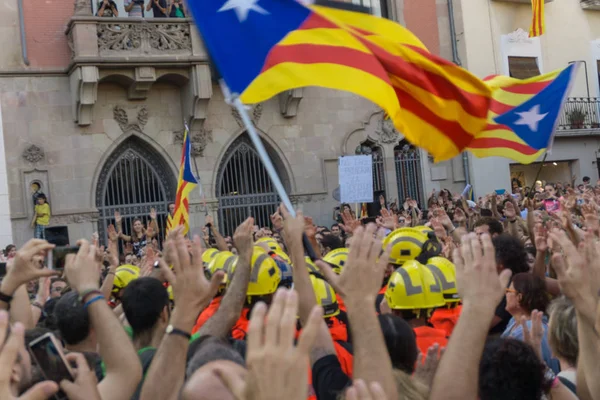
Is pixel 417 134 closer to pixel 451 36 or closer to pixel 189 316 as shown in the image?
pixel 189 316

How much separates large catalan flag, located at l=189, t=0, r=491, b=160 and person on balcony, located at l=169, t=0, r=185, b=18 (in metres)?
12.9

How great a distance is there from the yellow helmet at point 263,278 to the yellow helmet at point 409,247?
3.98 ft

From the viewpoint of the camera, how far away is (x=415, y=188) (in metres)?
20.6

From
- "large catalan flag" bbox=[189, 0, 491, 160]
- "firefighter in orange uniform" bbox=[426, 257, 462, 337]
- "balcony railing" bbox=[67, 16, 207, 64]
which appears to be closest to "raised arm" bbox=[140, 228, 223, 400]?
"large catalan flag" bbox=[189, 0, 491, 160]

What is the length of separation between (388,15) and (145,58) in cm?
720

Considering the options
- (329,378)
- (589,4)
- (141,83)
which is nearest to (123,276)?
Answer: (329,378)

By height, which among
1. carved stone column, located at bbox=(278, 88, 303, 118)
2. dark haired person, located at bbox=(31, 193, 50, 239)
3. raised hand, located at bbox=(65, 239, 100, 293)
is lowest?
raised hand, located at bbox=(65, 239, 100, 293)

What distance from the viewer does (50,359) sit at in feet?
8.70

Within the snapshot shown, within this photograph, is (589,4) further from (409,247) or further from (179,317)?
(179,317)

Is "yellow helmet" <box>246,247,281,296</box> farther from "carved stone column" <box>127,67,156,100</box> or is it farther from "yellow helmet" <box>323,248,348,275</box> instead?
"carved stone column" <box>127,67,156,100</box>

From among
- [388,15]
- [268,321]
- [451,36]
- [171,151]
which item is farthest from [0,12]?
[268,321]

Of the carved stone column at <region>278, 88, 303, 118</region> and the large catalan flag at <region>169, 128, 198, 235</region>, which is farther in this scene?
the carved stone column at <region>278, 88, 303, 118</region>

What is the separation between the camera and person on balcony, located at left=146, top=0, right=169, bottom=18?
17.3m

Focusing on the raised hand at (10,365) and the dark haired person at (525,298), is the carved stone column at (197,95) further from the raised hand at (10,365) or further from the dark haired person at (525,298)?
the raised hand at (10,365)
